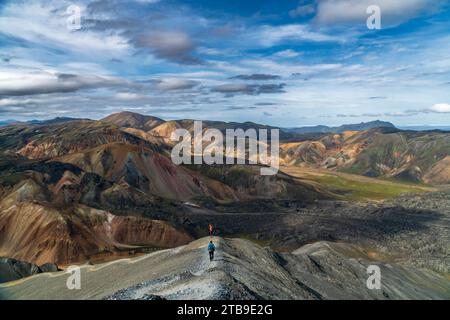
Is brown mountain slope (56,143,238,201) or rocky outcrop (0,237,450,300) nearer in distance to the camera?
rocky outcrop (0,237,450,300)

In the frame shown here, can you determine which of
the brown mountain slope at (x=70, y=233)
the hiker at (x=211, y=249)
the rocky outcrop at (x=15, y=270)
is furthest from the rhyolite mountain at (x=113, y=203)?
the hiker at (x=211, y=249)

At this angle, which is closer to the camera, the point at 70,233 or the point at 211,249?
the point at 211,249

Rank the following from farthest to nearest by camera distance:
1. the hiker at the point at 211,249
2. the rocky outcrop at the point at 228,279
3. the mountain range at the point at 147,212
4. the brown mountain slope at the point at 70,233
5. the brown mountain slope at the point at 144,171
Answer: the brown mountain slope at the point at 144,171
the mountain range at the point at 147,212
the brown mountain slope at the point at 70,233
the hiker at the point at 211,249
the rocky outcrop at the point at 228,279

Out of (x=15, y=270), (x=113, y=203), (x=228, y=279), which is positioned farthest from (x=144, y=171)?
(x=228, y=279)

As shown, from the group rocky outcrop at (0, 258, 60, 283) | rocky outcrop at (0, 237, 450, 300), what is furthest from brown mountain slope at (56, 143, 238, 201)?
rocky outcrop at (0, 237, 450, 300)

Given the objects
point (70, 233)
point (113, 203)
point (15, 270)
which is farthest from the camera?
point (113, 203)

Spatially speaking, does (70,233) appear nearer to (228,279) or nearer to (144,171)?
(228,279)

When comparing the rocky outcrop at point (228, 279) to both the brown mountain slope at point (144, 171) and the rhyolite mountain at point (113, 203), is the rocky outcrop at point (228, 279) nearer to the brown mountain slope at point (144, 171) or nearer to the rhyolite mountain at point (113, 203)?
the rhyolite mountain at point (113, 203)

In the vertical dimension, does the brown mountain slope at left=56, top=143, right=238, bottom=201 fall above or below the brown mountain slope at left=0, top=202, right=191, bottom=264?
above

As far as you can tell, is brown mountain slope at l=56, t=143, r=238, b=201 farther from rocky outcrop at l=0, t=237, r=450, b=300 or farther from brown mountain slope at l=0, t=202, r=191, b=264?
rocky outcrop at l=0, t=237, r=450, b=300
